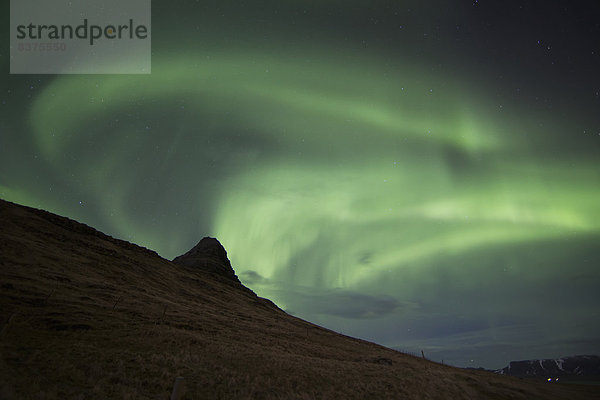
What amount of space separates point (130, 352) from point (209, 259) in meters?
74.5

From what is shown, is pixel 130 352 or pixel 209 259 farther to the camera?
pixel 209 259

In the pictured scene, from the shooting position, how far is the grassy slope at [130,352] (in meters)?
14.6

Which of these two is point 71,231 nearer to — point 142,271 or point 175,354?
point 142,271

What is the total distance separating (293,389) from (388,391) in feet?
25.9

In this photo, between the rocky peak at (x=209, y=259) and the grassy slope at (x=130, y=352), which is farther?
the rocky peak at (x=209, y=259)

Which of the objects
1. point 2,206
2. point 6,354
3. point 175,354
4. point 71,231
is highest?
point 2,206

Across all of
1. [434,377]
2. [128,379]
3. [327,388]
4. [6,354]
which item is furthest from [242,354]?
[434,377]

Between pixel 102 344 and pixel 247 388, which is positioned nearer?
pixel 247 388

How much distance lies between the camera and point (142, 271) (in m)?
48.9

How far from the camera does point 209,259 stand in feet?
296

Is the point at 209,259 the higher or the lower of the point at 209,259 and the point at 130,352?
the higher

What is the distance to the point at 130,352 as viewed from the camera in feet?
59.4

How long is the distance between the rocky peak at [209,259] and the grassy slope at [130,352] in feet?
149

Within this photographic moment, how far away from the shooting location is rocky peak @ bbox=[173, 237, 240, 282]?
85.7 metres
